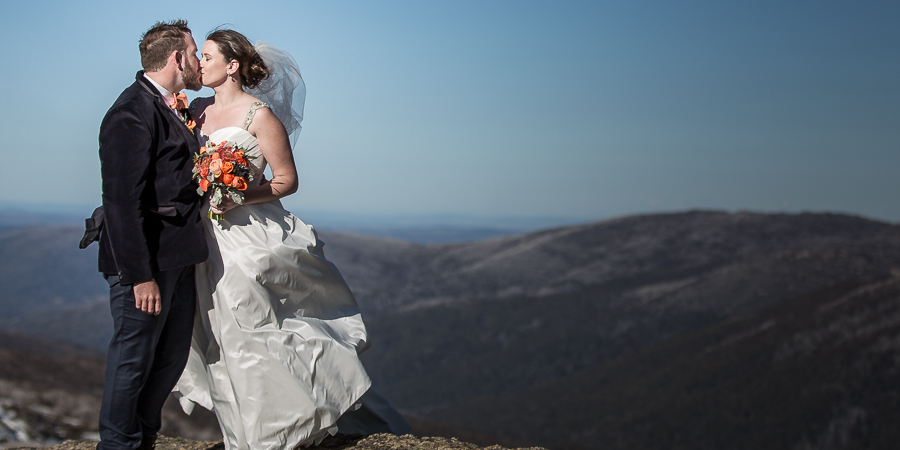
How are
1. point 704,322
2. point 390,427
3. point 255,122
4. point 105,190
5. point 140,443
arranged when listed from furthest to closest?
point 704,322
point 390,427
point 255,122
point 140,443
point 105,190

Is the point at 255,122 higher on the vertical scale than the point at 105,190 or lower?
higher

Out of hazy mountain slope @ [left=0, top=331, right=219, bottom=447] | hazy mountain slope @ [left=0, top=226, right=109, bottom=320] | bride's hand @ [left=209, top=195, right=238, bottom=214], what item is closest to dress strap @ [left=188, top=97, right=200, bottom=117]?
bride's hand @ [left=209, top=195, right=238, bottom=214]

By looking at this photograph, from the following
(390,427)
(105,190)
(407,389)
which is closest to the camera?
(105,190)

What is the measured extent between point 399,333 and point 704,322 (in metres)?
18.7

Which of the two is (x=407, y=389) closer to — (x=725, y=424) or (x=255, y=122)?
(x=725, y=424)

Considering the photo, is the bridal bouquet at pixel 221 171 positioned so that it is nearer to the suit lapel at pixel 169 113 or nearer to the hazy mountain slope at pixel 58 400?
the suit lapel at pixel 169 113

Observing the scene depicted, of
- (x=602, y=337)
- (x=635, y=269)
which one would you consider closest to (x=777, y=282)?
(x=602, y=337)

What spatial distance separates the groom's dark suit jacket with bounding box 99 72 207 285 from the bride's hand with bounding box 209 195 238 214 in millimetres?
84

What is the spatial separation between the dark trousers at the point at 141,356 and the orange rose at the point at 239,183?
1.74 ft

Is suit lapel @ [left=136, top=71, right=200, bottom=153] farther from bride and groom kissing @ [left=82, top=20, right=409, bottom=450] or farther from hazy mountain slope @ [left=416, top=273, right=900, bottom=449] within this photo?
hazy mountain slope @ [left=416, top=273, right=900, bottom=449]

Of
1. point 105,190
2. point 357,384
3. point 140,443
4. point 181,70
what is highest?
point 181,70

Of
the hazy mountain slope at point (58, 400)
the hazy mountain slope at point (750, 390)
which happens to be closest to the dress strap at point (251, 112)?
the hazy mountain slope at point (58, 400)

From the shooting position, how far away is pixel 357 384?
3756mm

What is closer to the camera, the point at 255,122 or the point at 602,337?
the point at 255,122
